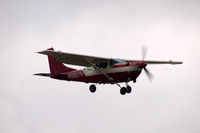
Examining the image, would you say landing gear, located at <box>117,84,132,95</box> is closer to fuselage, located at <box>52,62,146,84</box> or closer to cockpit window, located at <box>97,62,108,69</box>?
fuselage, located at <box>52,62,146,84</box>

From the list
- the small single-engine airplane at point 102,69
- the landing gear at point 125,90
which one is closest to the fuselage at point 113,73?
the small single-engine airplane at point 102,69

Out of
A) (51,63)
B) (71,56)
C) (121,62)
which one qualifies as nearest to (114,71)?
(121,62)

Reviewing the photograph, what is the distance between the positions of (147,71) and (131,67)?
1.46 metres

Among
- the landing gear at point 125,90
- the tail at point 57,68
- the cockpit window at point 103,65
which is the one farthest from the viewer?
the tail at point 57,68

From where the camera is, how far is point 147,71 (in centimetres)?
4316

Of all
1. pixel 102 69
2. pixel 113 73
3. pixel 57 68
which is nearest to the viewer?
pixel 113 73

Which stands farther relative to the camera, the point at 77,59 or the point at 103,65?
the point at 77,59

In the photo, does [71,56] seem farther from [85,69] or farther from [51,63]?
[51,63]

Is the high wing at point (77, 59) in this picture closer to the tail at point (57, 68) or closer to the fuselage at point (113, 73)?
the fuselage at point (113, 73)

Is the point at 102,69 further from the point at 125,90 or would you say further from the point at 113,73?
the point at 125,90

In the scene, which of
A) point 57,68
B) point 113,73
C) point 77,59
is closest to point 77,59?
point 77,59

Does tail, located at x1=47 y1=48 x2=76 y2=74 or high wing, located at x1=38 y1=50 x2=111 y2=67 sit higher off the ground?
high wing, located at x1=38 y1=50 x2=111 y2=67

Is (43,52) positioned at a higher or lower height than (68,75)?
higher

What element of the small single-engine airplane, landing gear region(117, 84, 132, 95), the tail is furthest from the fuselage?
the tail
